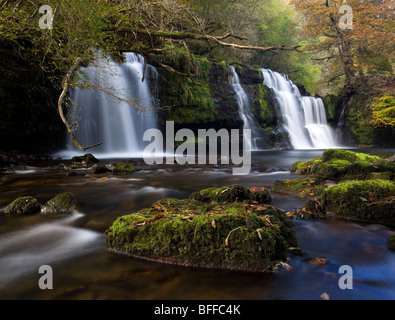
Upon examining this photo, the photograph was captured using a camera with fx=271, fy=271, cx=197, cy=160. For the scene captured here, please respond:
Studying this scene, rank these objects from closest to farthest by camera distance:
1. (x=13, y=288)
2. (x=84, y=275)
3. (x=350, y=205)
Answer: (x=13, y=288) → (x=84, y=275) → (x=350, y=205)

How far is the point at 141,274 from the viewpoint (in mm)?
2188

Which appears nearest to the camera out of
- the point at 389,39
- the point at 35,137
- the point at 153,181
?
the point at 153,181

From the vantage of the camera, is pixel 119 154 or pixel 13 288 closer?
pixel 13 288

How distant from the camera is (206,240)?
2.32 meters

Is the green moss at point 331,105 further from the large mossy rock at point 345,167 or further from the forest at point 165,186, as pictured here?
the large mossy rock at point 345,167

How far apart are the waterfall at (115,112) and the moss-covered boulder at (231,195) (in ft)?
27.4

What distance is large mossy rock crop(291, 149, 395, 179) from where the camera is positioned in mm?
5363

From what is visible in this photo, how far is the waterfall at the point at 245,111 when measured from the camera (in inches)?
654

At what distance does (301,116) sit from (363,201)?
17723mm

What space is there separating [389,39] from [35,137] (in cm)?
2285

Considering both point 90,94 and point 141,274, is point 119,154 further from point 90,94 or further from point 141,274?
point 141,274

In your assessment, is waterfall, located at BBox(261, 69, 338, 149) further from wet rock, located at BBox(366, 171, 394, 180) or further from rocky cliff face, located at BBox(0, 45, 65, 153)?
rocky cliff face, located at BBox(0, 45, 65, 153)

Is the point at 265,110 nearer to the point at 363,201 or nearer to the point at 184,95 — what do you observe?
the point at 184,95
